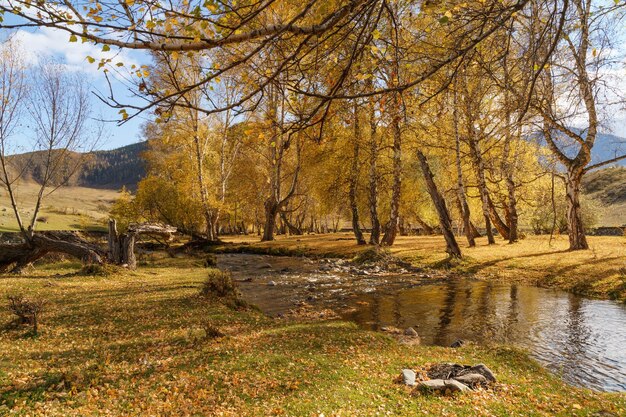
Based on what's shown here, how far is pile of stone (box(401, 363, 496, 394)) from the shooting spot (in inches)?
250

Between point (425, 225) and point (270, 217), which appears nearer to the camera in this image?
point (270, 217)

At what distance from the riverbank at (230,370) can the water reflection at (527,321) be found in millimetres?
1385

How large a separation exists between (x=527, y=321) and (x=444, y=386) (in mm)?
7526

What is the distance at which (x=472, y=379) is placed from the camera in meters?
6.75

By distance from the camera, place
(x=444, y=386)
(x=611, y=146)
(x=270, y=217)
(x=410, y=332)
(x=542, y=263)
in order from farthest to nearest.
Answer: (x=270, y=217), (x=542, y=263), (x=611, y=146), (x=410, y=332), (x=444, y=386)

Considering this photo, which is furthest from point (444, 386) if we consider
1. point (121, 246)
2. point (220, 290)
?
point (121, 246)

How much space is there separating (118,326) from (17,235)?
45727mm

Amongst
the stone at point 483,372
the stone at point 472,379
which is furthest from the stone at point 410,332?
the stone at point 472,379

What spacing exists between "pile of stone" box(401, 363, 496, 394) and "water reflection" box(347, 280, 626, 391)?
2422 millimetres

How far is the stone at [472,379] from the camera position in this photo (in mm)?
6665

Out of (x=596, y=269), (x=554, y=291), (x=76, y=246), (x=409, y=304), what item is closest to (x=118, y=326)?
(x=409, y=304)

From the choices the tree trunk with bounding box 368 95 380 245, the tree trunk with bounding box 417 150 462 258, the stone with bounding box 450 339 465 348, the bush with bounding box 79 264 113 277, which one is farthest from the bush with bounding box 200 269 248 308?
the tree trunk with bounding box 368 95 380 245

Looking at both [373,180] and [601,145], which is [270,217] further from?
[601,145]

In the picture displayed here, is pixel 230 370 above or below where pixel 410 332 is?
above
